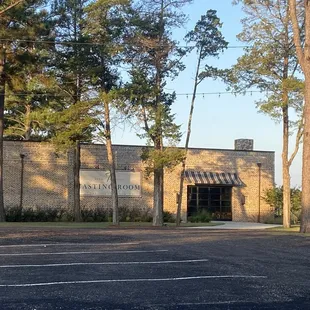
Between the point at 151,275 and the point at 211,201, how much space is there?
36126mm

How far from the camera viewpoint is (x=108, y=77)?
34.4 meters

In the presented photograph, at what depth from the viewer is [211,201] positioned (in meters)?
A: 46.8

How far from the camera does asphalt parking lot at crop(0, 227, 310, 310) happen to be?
8609 millimetres

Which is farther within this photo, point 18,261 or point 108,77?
point 108,77

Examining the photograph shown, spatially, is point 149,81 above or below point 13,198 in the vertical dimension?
above

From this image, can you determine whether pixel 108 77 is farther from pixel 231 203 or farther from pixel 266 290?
pixel 266 290

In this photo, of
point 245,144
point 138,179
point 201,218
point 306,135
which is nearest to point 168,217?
point 201,218

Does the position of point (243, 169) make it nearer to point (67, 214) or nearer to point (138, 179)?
point (138, 179)

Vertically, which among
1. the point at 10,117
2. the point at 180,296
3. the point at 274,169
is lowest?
the point at 180,296

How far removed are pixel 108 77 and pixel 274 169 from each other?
1943 cm

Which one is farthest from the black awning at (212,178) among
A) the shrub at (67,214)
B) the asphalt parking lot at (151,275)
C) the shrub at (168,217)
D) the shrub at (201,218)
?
the asphalt parking lot at (151,275)

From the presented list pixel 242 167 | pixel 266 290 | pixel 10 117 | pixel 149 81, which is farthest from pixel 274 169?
pixel 266 290

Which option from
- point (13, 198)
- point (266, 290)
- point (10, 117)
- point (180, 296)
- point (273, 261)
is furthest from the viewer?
point (10, 117)

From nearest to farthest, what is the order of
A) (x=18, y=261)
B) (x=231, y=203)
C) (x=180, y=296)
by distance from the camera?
(x=180, y=296) < (x=18, y=261) < (x=231, y=203)
